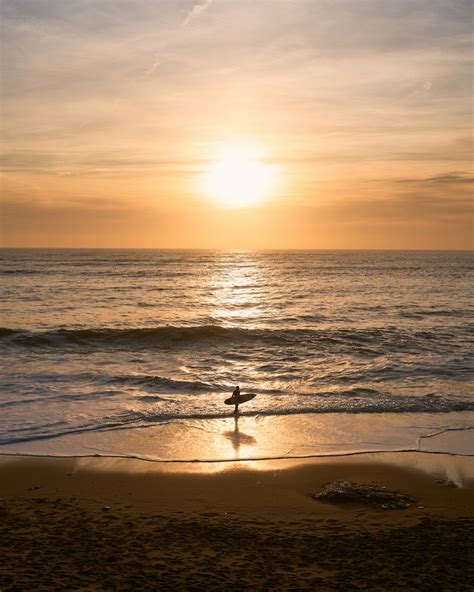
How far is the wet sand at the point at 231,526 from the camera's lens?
629cm

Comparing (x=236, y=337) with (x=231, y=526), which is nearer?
(x=231, y=526)

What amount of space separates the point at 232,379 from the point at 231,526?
10550 millimetres

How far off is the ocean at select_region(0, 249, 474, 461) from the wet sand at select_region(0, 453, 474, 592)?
1.08 metres

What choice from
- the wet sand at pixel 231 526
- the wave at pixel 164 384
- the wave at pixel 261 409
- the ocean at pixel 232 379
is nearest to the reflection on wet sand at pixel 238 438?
the ocean at pixel 232 379

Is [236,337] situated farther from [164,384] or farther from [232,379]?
[164,384]

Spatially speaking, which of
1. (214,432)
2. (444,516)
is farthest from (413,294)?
(444,516)

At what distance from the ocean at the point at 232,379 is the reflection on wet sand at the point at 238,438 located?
6 centimetres

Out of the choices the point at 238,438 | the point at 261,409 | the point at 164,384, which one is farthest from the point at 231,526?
the point at 164,384

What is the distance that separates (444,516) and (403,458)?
8.90 feet

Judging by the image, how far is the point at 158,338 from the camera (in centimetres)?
2681

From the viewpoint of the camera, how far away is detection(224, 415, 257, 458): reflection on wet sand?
1171 centimetres

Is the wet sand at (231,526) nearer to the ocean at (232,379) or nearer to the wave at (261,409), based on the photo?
the ocean at (232,379)

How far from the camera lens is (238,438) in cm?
1221

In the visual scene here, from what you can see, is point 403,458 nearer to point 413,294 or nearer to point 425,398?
point 425,398
